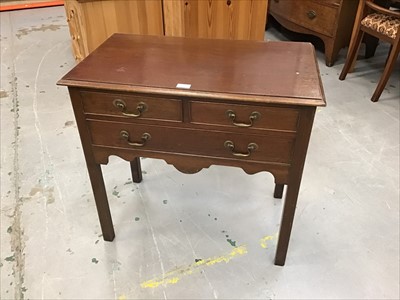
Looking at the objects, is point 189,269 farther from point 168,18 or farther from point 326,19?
point 326,19

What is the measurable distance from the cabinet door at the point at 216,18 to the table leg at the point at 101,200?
147 centimetres

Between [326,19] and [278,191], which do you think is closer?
[278,191]

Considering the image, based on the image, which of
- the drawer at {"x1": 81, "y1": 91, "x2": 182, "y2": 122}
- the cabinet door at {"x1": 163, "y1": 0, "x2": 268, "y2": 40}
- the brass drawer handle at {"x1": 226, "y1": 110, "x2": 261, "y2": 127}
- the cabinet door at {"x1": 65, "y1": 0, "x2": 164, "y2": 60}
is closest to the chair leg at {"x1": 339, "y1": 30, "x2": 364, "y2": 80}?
the cabinet door at {"x1": 163, "y1": 0, "x2": 268, "y2": 40}

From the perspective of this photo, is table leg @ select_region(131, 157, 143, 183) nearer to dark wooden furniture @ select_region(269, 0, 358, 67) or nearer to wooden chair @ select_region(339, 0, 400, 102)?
wooden chair @ select_region(339, 0, 400, 102)

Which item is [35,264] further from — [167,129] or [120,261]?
[167,129]

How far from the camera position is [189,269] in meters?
1.33

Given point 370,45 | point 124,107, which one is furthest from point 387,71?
point 124,107

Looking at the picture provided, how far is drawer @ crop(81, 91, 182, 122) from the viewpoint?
1028 millimetres

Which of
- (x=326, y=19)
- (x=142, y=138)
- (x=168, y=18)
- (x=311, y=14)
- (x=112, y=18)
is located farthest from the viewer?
(x=311, y=14)

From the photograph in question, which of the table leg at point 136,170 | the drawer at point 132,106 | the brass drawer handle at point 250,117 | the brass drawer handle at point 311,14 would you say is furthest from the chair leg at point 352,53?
the drawer at point 132,106

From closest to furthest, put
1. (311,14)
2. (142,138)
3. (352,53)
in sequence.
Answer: (142,138)
(352,53)
(311,14)

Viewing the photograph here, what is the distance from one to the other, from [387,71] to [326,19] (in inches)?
29.3

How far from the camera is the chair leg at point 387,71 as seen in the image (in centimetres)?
229

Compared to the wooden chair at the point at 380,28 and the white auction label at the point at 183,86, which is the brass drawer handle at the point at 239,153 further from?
the wooden chair at the point at 380,28
